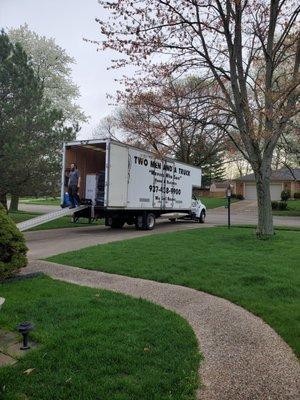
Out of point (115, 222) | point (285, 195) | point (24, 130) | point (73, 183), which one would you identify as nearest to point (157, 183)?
point (115, 222)

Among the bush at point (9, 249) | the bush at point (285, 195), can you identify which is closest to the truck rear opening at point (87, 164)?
the bush at point (9, 249)

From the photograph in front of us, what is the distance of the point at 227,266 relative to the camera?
8711mm

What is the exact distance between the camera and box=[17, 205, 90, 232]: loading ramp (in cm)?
1290

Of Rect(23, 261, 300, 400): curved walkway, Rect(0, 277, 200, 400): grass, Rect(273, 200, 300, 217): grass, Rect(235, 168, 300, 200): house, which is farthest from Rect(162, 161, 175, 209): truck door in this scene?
Rect(235, 168, 300, 200): house

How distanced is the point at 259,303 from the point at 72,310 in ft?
9.10

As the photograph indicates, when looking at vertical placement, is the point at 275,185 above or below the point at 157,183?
above

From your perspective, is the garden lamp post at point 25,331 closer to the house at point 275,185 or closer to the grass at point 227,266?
the grass at point 227,266

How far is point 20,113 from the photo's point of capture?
17719 millimetres

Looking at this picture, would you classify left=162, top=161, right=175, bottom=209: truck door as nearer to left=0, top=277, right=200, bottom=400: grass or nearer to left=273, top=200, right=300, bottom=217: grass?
left=0, top=277, right=200, bottom=400: grass

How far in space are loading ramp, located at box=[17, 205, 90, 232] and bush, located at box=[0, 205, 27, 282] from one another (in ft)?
17.4

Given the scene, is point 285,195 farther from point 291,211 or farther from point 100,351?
point 100,351

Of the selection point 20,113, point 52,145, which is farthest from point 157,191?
point 20,113

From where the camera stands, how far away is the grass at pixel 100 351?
331cm

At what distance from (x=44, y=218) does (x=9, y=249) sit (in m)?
6.82
